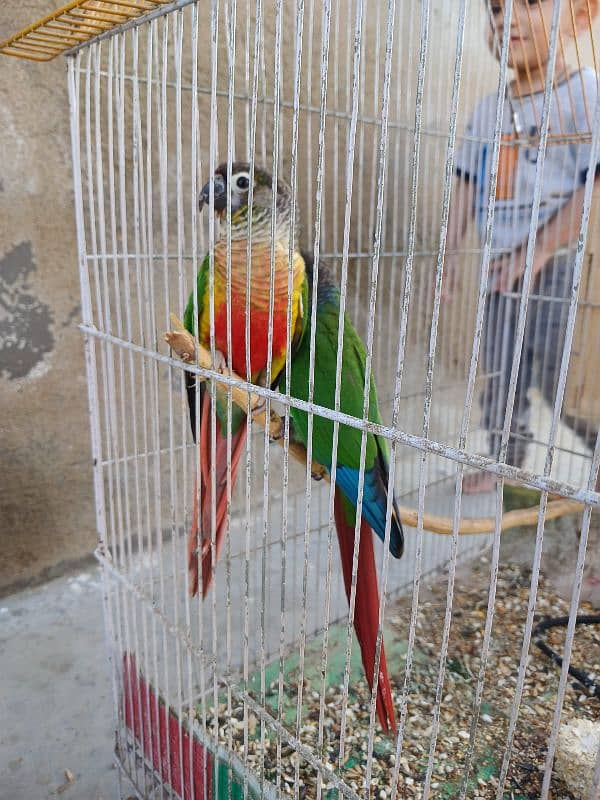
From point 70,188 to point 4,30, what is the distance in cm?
37

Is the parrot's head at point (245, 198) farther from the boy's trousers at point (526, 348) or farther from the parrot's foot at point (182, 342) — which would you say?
the boy's trousers at point (526, 348)

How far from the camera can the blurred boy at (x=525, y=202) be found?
5.58 feet

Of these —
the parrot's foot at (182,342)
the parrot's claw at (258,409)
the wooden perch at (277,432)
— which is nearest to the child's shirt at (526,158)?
the wooden perch at (277,432)

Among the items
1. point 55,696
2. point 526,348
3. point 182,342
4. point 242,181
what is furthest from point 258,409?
point 526,348

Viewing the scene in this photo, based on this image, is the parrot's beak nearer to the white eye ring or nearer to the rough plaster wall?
the white eye ring

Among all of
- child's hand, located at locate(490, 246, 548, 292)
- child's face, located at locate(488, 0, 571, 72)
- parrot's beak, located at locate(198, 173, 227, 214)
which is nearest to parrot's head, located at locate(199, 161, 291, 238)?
parrot's beak, located at locate(198, 173, 227, 214)

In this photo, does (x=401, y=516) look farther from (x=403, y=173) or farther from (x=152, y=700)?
(x=403, y=173)

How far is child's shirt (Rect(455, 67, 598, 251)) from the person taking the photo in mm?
A: 1688

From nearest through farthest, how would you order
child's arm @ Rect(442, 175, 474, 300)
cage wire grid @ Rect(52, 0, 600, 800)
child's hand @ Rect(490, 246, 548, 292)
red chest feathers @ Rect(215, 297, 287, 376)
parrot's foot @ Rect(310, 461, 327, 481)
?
cage wire grid @ Rect(52, 0, 600, 800) → red chest feathers @ Rect(215, 297, 287, 376) → parrot's foot @ Rect(310, 461, 327, 481) → child's hand @ Rect(490, 246, 548, 292) → child's arm @ Rect(442, 175, 474, 300)

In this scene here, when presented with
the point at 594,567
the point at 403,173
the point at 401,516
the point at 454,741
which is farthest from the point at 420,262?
the point at 454,741

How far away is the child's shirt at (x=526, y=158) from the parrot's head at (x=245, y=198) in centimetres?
80

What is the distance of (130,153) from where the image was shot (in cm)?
173

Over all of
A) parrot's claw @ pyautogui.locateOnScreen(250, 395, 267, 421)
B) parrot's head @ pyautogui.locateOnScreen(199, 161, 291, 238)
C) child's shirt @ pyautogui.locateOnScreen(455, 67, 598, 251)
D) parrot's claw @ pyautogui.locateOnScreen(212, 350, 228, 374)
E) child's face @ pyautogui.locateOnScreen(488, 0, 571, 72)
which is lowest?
parrot's claw @ pyautogui.locateOnScreen(250, 395, 267, 421)

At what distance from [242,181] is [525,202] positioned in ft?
3.83
